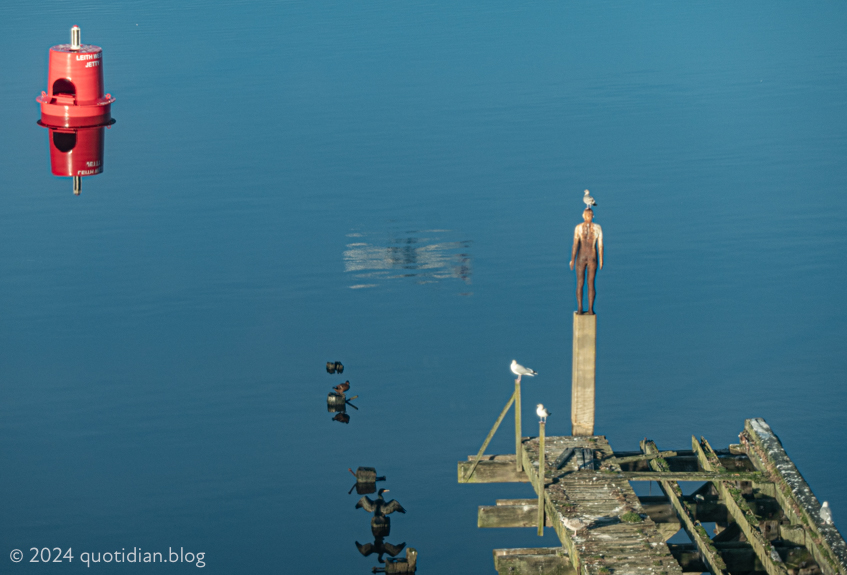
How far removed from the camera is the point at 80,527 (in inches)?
1581

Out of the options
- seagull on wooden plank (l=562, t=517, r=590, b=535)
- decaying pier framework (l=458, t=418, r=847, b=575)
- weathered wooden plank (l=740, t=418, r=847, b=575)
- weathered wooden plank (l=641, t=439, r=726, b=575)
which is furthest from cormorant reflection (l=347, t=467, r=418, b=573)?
weathered wooden plank (l=740, t=418, r=847, b=575)

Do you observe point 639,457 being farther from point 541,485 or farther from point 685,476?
point 541,485

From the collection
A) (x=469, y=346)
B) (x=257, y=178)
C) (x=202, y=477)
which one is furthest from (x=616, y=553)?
(x=257, y=178)

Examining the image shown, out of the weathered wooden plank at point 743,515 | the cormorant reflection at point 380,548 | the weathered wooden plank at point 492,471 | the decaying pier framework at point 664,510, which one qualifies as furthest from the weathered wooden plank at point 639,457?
the cormorant reflection at point 380,548

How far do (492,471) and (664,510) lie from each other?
170 inches

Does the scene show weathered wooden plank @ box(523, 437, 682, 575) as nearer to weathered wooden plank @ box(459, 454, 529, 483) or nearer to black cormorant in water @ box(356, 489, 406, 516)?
weathered wooden plank @ box(459, 454, 529, 483)

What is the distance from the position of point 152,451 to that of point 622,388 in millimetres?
15070

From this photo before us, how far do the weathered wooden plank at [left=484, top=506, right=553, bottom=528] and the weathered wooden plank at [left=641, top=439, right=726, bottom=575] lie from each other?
3.13 meters

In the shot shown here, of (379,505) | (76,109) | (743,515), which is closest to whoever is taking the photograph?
(743,515)

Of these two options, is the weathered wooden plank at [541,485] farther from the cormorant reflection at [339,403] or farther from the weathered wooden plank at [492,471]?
the cormorant reflection at [339,403]

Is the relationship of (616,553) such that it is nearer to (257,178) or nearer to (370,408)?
(370,408)

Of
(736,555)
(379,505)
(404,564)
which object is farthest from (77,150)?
(736,555)

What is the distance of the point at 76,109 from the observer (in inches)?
2248

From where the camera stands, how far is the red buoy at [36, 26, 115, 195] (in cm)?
5238
